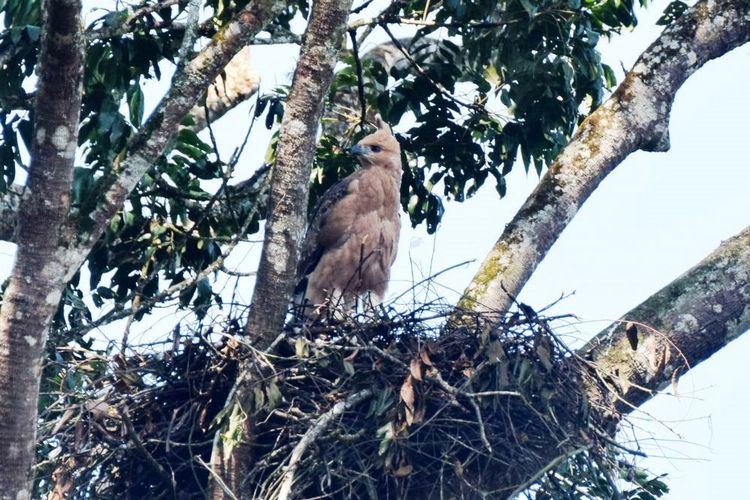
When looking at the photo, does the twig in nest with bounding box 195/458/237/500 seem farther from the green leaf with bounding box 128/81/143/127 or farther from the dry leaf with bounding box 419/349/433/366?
the green leaf with bounding box 128/81/143/127

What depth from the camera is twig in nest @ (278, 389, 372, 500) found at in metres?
5.47

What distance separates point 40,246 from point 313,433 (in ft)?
5.07

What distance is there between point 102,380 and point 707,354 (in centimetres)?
317

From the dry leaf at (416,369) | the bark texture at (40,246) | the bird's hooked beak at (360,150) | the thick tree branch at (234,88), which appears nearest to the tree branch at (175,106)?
the bark texture at (40,246)

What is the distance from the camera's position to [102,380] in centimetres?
638

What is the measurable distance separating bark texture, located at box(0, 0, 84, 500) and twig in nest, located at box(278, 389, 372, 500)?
3.63ft

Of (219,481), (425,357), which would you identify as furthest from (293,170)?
(219,481)

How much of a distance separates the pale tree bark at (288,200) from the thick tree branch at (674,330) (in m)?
1.65

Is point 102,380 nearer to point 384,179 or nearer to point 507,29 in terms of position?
point 384,179

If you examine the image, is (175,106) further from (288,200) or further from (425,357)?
(425,357)

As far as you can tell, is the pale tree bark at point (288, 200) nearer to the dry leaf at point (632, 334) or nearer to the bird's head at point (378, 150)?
the dry leaf at point (632, 334)

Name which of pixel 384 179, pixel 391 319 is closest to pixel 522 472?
pixel 391 319

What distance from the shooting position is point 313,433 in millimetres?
5777

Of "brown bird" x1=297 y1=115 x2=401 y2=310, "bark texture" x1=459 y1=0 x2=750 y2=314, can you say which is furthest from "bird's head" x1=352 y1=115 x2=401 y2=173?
"bark texture" x1=459 y1=0 x2=750 y2=314
